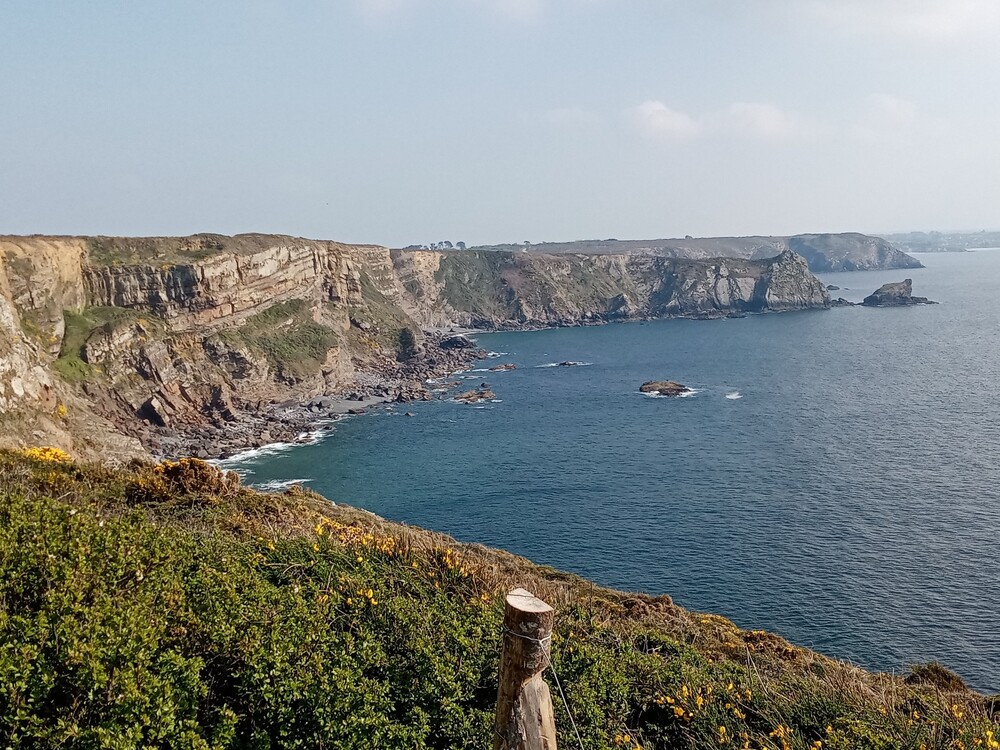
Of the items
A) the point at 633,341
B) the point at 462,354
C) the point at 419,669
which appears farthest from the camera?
the point at 633,341

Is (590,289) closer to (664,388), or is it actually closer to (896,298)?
(896,298)

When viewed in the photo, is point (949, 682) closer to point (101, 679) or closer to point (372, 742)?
point (372, 742)

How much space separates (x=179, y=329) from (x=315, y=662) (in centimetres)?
8252

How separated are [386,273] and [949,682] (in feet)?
471

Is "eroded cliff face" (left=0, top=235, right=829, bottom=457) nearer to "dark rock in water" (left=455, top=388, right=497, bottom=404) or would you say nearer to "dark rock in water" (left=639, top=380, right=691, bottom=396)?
"dark rock in water" (left=455, top=388, right=497, bottom=404)

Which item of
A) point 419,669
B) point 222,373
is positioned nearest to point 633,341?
point 222,373

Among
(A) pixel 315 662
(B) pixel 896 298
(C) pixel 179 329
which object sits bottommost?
Answer: (B) pixel 896 298

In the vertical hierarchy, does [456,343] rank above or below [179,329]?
below

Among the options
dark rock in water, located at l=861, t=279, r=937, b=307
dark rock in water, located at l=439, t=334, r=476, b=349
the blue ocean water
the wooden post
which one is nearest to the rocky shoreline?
the blue ocean water

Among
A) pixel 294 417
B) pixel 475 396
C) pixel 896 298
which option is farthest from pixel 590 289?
pixel 294 417

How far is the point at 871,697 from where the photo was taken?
10898mm

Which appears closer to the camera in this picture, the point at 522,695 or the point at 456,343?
the point at 522,695

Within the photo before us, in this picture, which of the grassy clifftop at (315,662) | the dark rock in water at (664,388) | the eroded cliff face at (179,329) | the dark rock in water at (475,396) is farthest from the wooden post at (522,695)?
the dark rock in water at (664,388)

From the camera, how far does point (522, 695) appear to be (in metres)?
5.03
